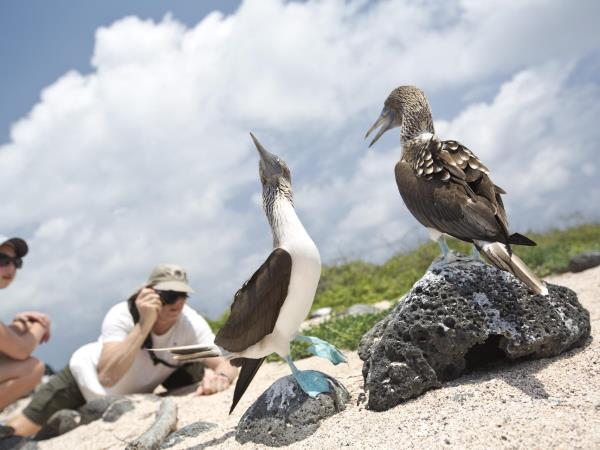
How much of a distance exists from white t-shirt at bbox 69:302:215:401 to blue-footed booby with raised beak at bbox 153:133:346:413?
2.58 m

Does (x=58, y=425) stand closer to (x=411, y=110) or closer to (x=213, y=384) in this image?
(x=213, y=384)

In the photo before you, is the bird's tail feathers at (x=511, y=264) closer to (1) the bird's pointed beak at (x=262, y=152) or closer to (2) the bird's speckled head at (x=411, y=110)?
(2) the bird's speckled head at (x=411, y=110)

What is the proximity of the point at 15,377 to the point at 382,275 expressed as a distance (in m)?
7.30

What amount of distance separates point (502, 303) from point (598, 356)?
0.67 meters

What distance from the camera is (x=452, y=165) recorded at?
146 inches

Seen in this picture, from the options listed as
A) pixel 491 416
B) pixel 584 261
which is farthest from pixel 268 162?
pixel 584 261

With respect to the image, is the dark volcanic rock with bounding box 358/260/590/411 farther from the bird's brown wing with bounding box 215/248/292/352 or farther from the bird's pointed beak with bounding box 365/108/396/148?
the bird's pointed beak with bounding box 365/108/396/148

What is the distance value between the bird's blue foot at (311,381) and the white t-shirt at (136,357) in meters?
2.78

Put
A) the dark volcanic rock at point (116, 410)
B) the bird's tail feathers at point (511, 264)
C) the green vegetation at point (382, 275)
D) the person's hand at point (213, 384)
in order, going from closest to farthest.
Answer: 1. the bird's tail feathers at point (511, 264)
2. the dark volcanic rock at point (116, 410)
3. the person's hand at point (213, 384)
4. the green vegetation at point (382, 275)

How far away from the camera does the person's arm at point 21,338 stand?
5598 millimetres

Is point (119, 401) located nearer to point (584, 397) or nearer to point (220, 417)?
point (220, 417)

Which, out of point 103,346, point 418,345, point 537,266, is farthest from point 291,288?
point 537,266

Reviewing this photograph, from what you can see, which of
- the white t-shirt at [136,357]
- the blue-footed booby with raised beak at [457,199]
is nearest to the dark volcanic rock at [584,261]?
the blue-footed booby with raised beak at [457,199]

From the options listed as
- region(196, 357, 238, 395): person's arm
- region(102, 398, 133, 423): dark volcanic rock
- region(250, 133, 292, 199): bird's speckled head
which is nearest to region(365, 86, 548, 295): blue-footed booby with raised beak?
region(250, 133, 292, 199): bird's speckled head
